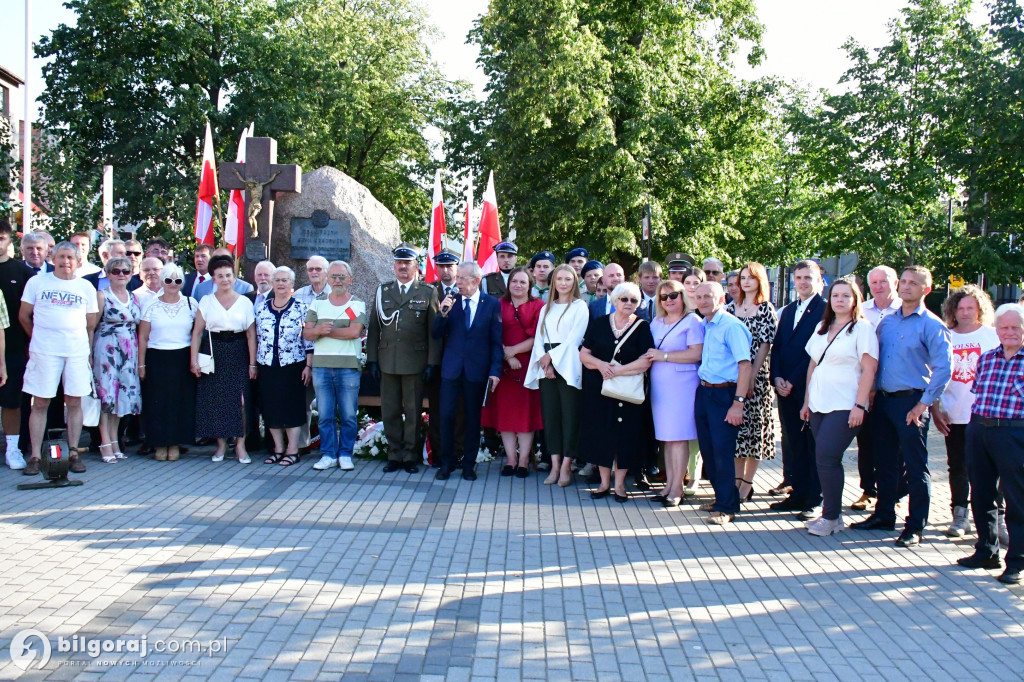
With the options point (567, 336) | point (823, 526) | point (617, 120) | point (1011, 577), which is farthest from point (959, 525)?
point (617, 120)

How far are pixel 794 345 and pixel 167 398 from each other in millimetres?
5748

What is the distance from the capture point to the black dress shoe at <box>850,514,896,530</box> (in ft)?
21.4

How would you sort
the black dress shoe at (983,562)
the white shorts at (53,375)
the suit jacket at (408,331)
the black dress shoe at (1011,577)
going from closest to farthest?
1. the black dress shoe at (1011,577)
2. the black dress shoe at (983,562)
3. the white shorts at (53,375)
4. the suit jacket at (408,331)

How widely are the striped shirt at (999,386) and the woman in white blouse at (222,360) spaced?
625 cm

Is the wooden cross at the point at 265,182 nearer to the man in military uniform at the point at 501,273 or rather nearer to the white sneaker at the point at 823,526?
the man in military uniform at the point at 501,273

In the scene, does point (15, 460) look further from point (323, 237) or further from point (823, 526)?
point (823, 526)

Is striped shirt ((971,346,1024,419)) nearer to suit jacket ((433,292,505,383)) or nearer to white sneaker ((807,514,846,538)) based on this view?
white sneaker ((807,514,846,538))

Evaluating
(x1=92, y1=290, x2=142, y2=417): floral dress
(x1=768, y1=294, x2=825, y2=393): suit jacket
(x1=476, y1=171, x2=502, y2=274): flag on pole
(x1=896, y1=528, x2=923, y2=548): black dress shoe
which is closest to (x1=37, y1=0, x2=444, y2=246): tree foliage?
(x1=476, y1=171, x2=502, y2=274): flag on pole

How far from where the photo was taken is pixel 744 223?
2773 centimetres

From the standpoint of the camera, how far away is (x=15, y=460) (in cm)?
784

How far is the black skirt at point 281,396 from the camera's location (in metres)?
8.44

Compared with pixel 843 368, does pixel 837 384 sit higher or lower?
lower

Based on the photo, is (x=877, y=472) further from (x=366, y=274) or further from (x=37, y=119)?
(x=37, y=119)

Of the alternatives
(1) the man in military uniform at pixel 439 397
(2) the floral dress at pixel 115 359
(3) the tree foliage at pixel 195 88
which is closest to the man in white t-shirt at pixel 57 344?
(2) the floral dress at pixel 115 359
